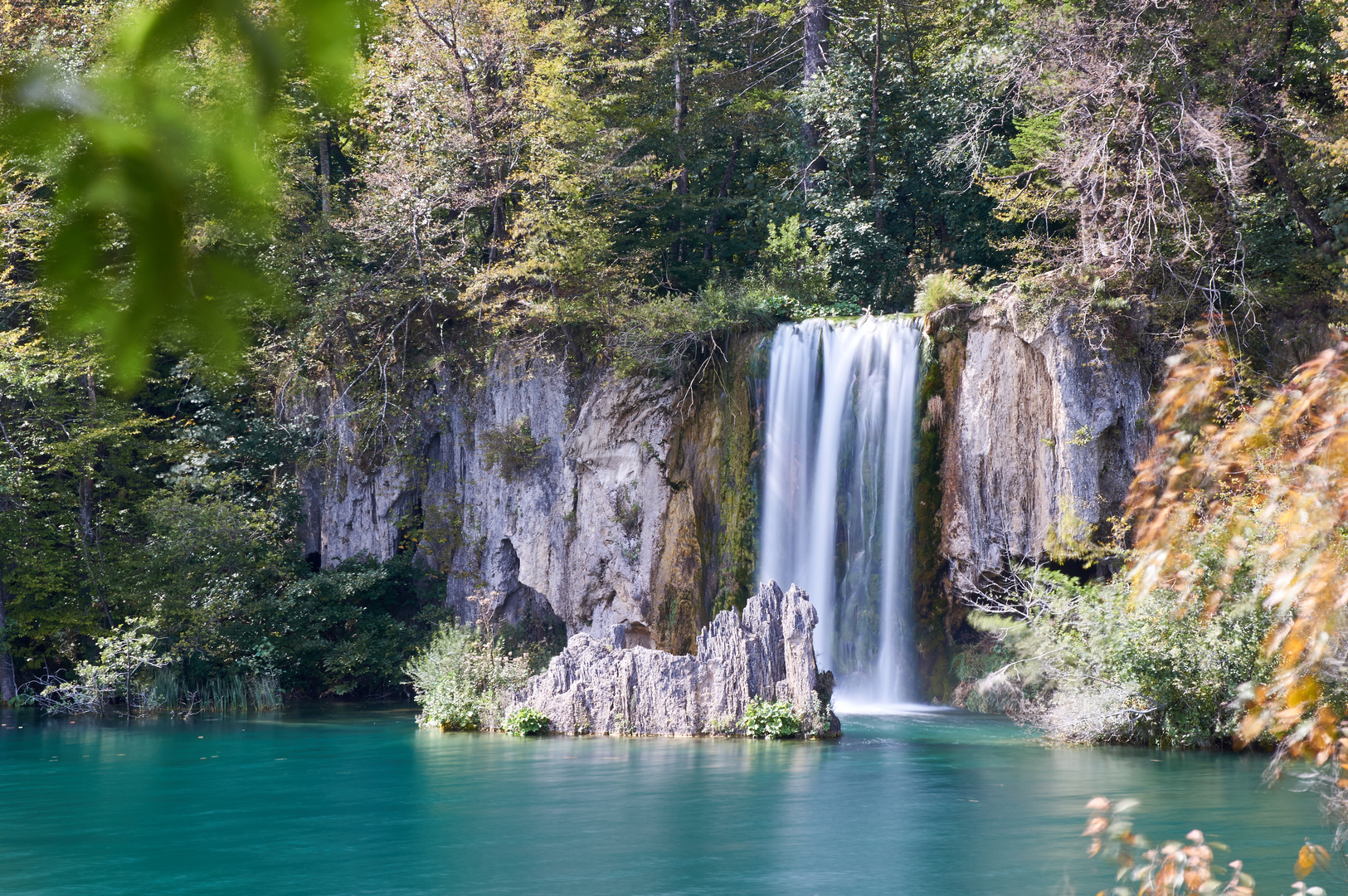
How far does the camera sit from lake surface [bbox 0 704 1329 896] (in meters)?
8.75

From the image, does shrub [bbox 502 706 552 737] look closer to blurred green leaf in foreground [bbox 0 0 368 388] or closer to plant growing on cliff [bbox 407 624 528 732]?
plant growing on cliff [bbox 407 624 528 732]

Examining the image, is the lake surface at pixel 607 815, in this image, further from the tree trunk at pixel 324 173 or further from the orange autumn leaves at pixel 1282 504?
the tree trunk at pixel 324 173

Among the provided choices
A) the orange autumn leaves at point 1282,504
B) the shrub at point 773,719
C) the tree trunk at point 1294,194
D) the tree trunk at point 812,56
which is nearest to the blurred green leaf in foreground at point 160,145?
the orange autumn leaves at point 1282,504

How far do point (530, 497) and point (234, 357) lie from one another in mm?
20691

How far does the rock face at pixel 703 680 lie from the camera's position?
14.6 meters

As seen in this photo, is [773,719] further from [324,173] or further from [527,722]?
[324,173]

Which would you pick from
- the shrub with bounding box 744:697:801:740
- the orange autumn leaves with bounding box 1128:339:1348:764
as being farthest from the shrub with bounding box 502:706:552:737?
the orange autumn leaves with bounding box 1128:339:1348:764

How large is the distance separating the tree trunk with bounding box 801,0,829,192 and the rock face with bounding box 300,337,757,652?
19.2 feet

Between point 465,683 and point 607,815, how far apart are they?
22.4ft

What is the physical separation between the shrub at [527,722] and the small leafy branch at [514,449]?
6.51 m

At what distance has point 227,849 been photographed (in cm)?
970

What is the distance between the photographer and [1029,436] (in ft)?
59.9

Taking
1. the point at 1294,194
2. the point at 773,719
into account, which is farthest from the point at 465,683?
A: the point at 1294,194

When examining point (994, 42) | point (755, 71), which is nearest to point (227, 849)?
point (994, 42)
